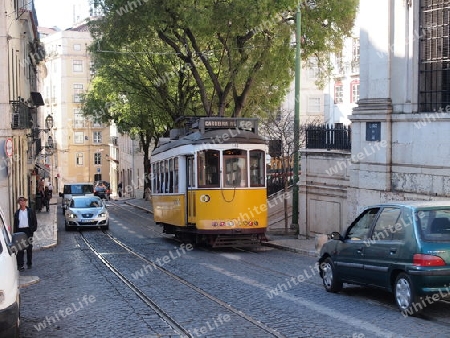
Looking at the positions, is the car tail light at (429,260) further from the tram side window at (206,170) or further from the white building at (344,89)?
the white building at (344,89)

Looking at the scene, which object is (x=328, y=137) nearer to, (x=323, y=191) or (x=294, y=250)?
(x=323, y=191)

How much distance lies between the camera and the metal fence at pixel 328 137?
76.2 feet

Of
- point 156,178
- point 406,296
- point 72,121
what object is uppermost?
point 72,121

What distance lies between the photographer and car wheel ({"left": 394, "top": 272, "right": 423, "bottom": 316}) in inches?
421

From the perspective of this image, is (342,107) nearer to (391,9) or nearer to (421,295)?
(391,9)

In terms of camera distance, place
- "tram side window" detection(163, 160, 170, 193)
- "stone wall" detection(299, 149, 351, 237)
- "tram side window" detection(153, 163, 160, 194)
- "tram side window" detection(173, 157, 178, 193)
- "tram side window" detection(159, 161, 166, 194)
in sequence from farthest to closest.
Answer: "tram side window" detection(153, 163, 160, 194), "tram side window" detection(159, 161, 166, 194), "tram side window" detection(163, 160, 170, 193), "tram side window" detection(173, 157, 178, 193), "stone wall" detection(299, 149, 351, 237)

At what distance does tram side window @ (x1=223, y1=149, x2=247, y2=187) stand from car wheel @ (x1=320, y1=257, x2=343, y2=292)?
26.3 ft

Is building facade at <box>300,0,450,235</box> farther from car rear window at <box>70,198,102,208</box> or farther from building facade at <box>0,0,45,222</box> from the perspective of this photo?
car rear window at <box>70,198,102,208</box>

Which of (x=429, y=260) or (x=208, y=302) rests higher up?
(x=429, y=260)

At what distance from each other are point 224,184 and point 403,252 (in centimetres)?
1095

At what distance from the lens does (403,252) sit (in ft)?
35.9

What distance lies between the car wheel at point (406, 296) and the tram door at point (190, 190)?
11264 millimetres

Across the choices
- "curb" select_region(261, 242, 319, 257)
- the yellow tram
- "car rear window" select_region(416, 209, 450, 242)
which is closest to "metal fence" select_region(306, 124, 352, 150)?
the yellow tram

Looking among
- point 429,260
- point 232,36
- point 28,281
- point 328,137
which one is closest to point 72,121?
point 232,36
